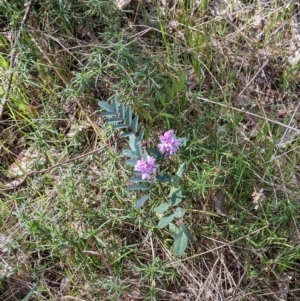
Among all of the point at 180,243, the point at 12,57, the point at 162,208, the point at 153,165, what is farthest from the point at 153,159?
the point at 12,57

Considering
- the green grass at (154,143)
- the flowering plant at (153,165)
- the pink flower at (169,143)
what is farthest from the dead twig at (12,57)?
the pink flower at (169,143)

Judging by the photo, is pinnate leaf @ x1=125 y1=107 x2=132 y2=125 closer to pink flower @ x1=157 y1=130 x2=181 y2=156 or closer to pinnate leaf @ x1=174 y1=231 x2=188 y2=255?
pink flower @ x1=157 y1=130 x2=181 y2=156

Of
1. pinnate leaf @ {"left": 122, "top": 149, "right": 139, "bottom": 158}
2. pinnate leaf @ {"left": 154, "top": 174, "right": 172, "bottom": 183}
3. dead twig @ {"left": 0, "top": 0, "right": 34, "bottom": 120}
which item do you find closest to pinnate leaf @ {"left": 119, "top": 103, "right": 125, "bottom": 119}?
pinnate leaf @ {"left": 122, "top": 149, "right": 139, "bottom": 158}

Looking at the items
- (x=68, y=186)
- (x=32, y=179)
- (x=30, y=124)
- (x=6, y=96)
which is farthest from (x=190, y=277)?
(x=6, y=96)

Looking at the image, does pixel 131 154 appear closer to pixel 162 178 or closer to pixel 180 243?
pixel 162 178

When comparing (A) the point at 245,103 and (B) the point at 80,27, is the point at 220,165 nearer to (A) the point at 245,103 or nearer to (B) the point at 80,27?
(A) the point at 245,103

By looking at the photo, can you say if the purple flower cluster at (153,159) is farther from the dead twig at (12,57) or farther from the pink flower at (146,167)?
the dead twig at (12,57)
